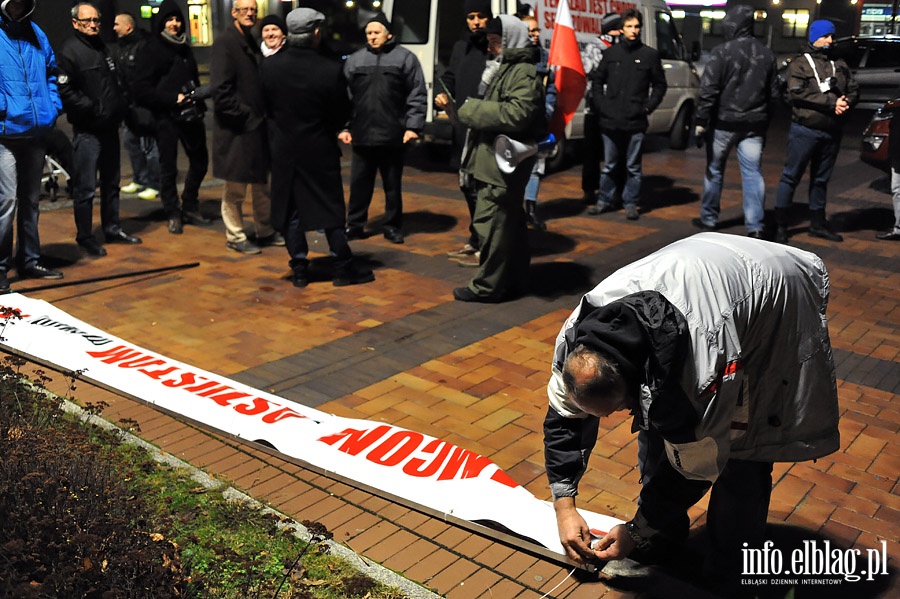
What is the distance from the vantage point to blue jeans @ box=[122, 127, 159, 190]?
33.1 ft

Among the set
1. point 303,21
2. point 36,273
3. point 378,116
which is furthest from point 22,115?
point 378,116

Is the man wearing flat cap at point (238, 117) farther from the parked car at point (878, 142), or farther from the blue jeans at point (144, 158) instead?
the parked car at point (878, 142)

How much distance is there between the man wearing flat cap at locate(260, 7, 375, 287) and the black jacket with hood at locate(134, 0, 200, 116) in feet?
7.15

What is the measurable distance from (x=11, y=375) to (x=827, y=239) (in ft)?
24.4

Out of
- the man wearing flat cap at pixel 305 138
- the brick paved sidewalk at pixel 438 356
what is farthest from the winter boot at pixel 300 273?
the brick paved sidewalk at pixel 438 356

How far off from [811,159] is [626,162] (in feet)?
6.51

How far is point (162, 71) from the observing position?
8.78 metres

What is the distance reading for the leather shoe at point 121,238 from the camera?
833cm

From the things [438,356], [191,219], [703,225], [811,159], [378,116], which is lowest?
[438,356]

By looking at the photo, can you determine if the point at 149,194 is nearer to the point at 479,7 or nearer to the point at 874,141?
the point at 479,7

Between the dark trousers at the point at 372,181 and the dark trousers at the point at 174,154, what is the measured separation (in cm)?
158

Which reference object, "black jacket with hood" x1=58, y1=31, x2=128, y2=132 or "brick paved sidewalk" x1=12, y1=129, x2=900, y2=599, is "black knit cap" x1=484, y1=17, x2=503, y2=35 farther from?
"black jacket with hood" x1=58, y1=31, x2=128, y2=132

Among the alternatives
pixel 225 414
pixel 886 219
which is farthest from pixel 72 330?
pixel 886 219

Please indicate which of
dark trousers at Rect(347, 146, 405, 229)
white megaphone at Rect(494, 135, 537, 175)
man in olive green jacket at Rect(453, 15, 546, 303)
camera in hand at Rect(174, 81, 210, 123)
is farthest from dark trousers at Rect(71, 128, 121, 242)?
white megaphone at Rect(494, 135, 537, 175)
